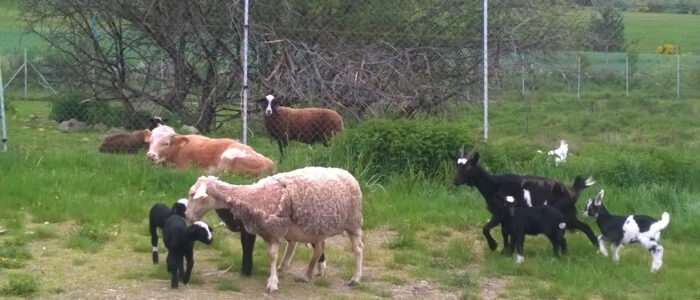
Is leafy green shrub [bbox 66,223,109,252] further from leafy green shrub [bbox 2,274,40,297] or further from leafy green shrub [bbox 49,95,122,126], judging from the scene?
leafy green shrub [bbox 49,95,122,126]

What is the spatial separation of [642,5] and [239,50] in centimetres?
2659

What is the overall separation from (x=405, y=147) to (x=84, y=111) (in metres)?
9.42

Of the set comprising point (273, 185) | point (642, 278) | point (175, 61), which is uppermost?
point (175, 61)

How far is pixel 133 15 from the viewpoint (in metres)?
16.0

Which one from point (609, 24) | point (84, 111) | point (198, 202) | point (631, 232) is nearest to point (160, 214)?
point (198, 202)

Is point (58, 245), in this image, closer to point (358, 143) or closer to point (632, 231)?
point (358, 143)

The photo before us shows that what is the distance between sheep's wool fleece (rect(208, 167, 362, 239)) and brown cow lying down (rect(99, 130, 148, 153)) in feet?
22.5

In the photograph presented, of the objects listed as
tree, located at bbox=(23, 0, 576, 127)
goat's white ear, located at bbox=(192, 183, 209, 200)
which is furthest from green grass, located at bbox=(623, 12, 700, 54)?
goat's white ear, located at bbox=(192, 183, 209, 200)

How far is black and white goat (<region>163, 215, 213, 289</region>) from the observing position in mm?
7543

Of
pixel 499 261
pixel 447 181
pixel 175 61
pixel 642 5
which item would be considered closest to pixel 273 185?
pixel 499 261

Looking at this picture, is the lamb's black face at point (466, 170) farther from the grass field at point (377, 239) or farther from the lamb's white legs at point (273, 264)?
the lamb's white legs at point (273, 264)

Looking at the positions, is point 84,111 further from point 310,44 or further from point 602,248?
point 602,248

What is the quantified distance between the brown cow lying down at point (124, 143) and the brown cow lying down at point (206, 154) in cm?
155

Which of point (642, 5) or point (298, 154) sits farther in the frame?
point (642, 5)
